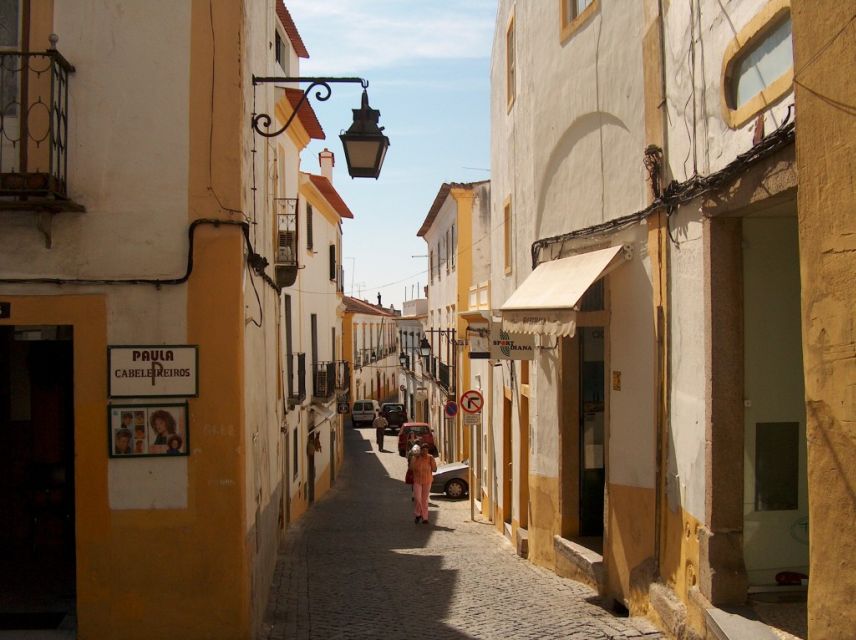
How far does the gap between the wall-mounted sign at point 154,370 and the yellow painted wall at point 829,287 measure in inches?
174

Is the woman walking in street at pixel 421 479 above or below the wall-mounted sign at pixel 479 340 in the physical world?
below

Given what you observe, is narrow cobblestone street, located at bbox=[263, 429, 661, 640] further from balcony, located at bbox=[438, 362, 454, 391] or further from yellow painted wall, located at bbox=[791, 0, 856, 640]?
balcony, located at bbox=[438, 362, 454, 391]

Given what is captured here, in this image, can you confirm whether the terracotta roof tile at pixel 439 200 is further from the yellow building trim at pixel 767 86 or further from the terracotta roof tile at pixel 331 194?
the yellow building trim at pixel 767 86

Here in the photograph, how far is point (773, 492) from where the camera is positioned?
6.32 m

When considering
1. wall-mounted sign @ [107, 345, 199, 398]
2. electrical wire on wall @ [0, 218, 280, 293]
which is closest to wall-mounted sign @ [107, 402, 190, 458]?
wall-mounted sign @ [107, 345, 199, 398]

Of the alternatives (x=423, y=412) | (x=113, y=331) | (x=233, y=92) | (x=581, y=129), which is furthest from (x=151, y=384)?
(x=423, y=412)

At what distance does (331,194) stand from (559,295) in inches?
674

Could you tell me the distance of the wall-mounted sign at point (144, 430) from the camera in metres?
6.57

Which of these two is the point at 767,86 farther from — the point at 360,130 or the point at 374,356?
the point at 374,356

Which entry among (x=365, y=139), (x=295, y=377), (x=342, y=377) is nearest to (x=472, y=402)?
(x=295, y=377)

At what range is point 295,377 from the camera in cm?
1805

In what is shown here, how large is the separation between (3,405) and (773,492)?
23.8 ft

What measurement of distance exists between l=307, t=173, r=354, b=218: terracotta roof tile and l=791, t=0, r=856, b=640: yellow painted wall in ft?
60.3

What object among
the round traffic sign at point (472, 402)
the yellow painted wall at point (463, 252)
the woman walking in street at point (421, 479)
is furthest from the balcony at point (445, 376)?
the woman walking in street at point (421, 479)
